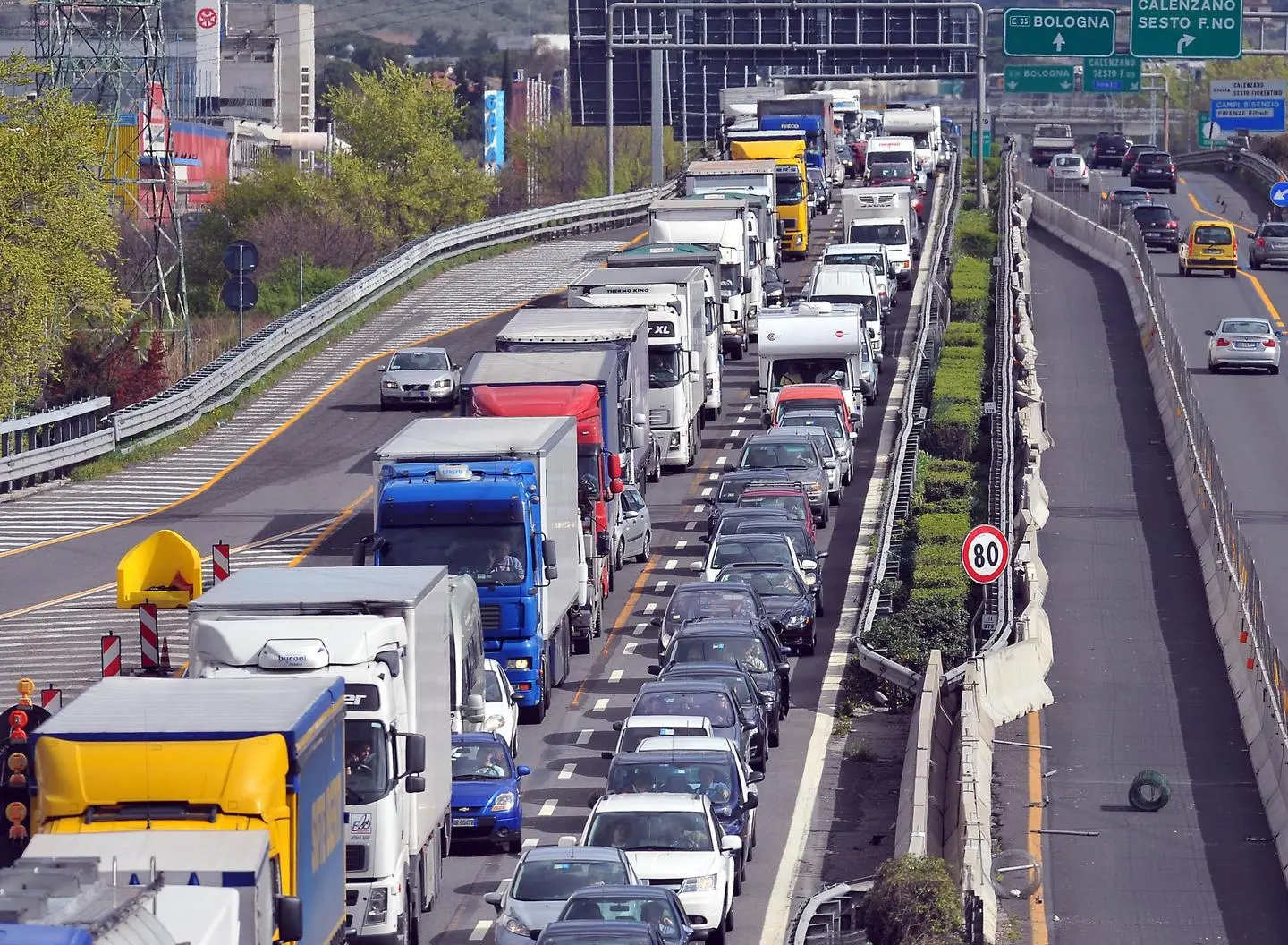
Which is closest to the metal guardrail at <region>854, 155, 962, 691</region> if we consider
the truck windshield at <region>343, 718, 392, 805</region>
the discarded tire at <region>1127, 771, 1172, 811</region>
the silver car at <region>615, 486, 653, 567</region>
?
the silver car at <region>615, 486, 653, 567</region>

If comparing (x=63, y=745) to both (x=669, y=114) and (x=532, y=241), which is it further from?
(x=669, y=114)

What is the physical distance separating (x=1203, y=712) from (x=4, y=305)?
2202 cm

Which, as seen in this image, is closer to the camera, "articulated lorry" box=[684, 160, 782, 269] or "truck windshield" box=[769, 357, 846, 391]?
"truck windshield" box=[769, 357, 846, 391]

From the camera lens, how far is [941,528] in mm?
36000

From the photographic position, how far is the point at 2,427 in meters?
41.0

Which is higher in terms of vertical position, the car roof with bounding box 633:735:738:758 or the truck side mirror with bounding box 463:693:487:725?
the truck side mirror with bounding box 463:693:487:725

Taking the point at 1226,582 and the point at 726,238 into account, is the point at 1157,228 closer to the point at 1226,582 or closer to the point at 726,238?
the point at 726,238

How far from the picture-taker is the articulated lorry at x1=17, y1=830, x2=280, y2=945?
12578mm

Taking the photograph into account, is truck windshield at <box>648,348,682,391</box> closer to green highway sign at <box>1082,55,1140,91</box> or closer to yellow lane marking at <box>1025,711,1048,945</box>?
yellow lane marking at <box>1025,711,1048,945</box>

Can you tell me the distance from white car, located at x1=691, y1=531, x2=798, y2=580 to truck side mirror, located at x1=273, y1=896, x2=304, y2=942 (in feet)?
63.4

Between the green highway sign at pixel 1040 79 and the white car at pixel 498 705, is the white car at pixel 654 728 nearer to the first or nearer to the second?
the white car at pixel 498 705

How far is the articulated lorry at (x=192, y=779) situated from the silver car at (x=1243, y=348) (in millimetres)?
40324

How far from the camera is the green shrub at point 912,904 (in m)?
18.2

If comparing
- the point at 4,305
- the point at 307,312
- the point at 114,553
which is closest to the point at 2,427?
the point at 4,305
